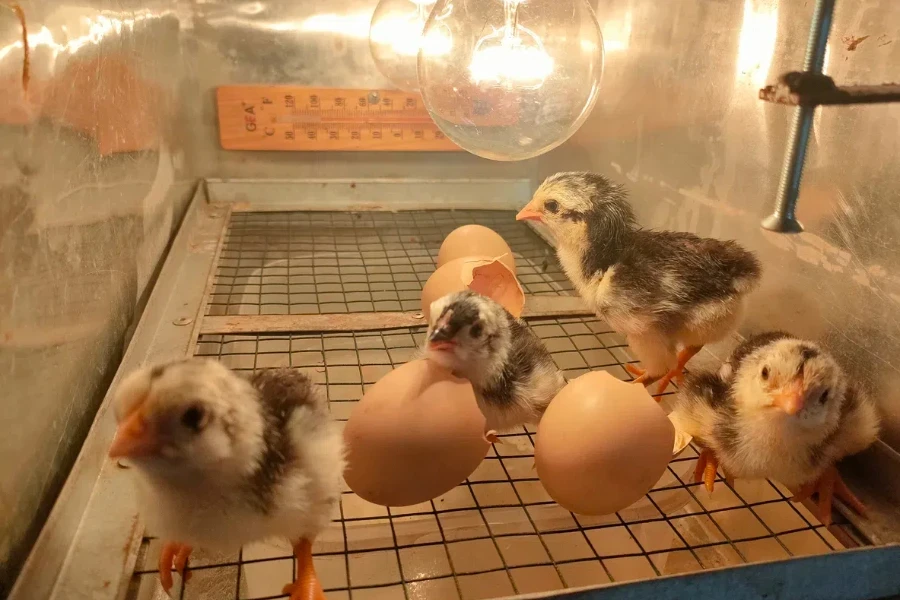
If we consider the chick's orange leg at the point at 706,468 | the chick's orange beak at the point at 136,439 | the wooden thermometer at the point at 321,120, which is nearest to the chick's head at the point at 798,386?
the chick's orange leg at the point at 706,468

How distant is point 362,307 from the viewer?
155 cm

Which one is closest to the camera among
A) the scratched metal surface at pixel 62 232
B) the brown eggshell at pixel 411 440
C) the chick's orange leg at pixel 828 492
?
the scratched metal surface at pixel 62 232

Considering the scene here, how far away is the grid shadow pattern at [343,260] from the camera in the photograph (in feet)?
5.10

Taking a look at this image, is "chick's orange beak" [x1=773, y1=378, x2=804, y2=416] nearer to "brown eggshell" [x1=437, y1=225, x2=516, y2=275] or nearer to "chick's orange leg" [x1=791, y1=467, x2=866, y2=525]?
"chick's orange leg" [x1=791, y1=467, x2=866, y2=525]

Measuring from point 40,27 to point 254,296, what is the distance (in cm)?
79

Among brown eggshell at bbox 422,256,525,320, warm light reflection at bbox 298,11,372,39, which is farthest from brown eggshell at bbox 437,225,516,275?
warm light reflection at bbox 298,11,372,39

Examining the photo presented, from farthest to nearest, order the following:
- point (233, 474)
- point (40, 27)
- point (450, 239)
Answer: point (450, 239)
point (40, 27)
point (233, 474)

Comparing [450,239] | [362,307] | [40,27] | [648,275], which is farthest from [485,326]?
[40,27]

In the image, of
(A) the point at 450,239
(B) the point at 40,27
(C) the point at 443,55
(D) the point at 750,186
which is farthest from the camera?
(A) the point at 450,239

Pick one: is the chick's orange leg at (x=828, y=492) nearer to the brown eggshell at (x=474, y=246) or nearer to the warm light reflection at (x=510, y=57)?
the brown eggshell at (x=474, y=246)

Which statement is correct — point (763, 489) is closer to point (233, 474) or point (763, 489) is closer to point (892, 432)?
point (892, 432)

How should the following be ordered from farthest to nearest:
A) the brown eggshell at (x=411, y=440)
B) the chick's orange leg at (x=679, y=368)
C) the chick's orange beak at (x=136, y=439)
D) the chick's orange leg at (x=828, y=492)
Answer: the chick's orange leg at (x=679, y=368) → the chick's orange leg at (x=828, y=492) → the brown eggshell at (x=411, y=440) → the chick's orange beak at (x=136, y=439)

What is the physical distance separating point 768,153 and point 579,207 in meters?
0.36

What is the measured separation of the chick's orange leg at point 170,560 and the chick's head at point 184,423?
0.54ft
